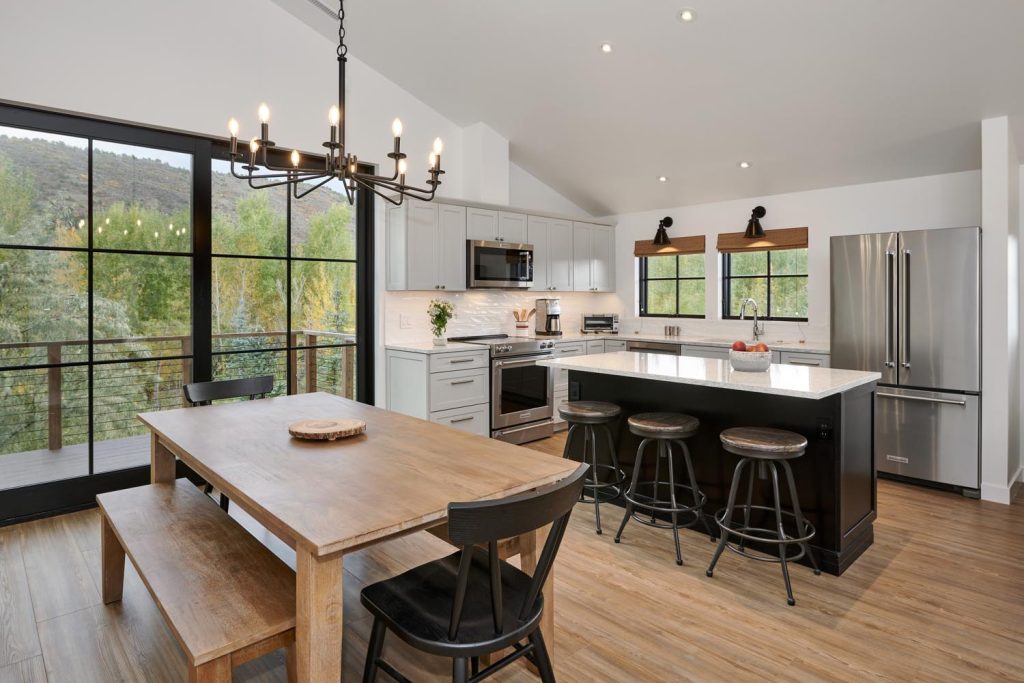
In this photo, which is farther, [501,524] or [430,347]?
[430,347]

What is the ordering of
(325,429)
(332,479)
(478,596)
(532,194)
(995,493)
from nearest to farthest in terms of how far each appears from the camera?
(478,596)
(332,479)
(325,429)
(995,493)
(532,194)

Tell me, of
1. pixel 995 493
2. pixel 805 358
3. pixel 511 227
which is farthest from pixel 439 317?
pixel 995 493

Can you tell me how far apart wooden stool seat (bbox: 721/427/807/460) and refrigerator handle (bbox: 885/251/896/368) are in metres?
1.82

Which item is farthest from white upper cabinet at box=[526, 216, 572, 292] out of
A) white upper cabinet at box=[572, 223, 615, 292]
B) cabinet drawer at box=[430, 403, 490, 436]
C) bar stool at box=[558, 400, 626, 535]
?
bar stool at box=[558, 400, 626, 535]

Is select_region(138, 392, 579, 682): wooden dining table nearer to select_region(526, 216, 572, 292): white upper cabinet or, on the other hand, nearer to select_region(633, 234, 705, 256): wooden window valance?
select_region(526, 216, 572, 292): white upper cabinet

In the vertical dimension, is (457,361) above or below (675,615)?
above

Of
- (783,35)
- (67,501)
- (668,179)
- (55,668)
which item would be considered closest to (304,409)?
(55,668)

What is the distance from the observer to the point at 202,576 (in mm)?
1779

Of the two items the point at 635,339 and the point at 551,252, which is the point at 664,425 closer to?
the point at 635,339

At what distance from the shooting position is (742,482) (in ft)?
10.5

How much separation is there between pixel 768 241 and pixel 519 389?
2.73 m

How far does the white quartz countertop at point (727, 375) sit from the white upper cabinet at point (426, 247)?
1683 millimetres

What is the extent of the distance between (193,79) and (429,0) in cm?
164

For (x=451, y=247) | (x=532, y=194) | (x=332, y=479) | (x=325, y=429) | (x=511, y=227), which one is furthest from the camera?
(x=532, y=194)
